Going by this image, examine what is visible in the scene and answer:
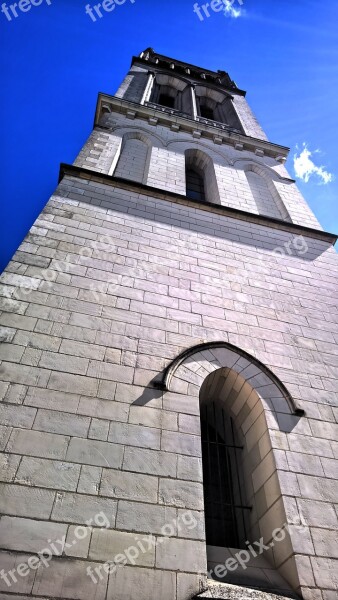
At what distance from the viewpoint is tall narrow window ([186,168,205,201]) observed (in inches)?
432

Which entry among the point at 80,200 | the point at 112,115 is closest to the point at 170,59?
the point at 112,115

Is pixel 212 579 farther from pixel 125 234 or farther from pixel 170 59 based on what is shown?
pixel 170 59

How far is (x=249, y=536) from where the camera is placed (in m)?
4.50

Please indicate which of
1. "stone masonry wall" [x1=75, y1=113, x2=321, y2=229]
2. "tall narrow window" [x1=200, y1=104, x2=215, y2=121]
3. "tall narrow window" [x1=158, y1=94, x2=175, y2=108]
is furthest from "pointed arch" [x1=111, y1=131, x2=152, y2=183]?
"tall narrow window" [x1=200, y1=104, x2=215, y2=121]

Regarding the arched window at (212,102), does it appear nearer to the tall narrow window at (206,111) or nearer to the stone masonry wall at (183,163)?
the tall narrow window at (206,111)

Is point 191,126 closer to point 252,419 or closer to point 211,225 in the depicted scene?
point 211,225

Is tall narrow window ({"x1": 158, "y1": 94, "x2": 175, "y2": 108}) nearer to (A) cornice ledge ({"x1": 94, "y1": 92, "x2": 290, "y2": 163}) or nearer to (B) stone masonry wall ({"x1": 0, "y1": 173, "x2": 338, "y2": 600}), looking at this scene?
(A) cornice ledge ({"x1": 94, "y1": 92, "x2": 290, "y2": 163})

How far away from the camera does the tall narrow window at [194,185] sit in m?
11.0

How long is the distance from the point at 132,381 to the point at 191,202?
522 cm

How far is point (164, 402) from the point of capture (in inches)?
183

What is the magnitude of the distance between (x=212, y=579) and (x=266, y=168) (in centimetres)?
1181

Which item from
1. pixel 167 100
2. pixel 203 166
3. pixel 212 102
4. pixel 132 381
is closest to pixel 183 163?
pixel 203 166

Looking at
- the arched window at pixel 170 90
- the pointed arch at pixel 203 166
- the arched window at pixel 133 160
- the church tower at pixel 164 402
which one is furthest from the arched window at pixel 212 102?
the church tower at pixel 164 402

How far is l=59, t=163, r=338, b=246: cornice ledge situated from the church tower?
1.9 inches
